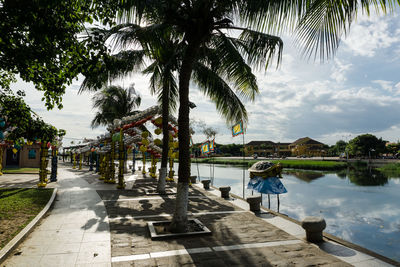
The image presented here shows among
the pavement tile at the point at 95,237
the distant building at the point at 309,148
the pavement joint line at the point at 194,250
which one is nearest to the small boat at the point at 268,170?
the pavement joint line at the point at 194,250

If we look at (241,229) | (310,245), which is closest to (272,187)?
(241,229)

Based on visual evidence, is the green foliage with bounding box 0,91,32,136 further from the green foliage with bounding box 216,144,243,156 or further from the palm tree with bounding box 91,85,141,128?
the green foliage with bounding box 216,144,243,156

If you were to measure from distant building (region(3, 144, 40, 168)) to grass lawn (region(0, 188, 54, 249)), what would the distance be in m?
19.6

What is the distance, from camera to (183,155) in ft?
21.3

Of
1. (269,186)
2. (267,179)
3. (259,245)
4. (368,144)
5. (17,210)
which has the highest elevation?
(368,144)

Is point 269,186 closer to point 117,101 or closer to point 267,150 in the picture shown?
point 117,101

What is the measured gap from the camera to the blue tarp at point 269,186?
34.1 feet

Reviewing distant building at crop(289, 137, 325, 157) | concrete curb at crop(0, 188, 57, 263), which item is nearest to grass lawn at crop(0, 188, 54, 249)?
concrete curb at crop(0, 188, 57, 263)

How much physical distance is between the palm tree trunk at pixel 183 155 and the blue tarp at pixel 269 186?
5.11 m

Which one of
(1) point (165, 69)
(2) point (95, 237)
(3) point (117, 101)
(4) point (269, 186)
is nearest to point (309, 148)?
(3) point (117, 101)

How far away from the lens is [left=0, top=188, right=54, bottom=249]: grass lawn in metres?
5.84

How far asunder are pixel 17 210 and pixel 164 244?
18.4ft

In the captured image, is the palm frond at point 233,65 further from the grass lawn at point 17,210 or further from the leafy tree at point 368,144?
the leafy tree at point 368,144

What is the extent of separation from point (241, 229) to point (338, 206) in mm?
9971
